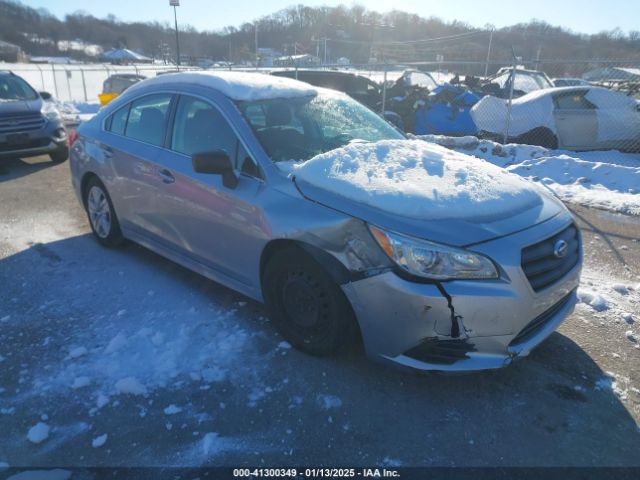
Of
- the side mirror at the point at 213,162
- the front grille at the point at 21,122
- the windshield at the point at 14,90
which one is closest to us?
the side mirror at the point at 213,162

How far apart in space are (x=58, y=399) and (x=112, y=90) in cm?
1826

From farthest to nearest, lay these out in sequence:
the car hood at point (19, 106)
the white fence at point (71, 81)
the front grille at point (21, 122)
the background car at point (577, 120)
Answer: the white fence at point (71, 81) → the background car at point (577, 120) → the car hood at point (19, 106) → the front grille at point (21, 122)

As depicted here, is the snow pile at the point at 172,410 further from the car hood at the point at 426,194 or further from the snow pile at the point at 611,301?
the snow pile at the point at 611,301

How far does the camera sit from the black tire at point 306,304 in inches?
111

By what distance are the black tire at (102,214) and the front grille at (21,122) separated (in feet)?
14.4

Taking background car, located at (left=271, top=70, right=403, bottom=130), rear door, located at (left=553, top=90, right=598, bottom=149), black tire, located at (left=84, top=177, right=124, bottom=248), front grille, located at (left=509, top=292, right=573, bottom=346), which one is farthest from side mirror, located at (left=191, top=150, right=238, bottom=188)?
background car, located at (left=271, top=70, right=403, bottom=130)

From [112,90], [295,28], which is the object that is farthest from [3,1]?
[112,90]

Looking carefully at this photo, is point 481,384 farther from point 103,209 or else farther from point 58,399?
point 103,209

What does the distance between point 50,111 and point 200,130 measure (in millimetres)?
6976

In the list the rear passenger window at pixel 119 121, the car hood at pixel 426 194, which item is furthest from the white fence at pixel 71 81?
the car hood at pixel 426 194

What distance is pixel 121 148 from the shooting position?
436cm

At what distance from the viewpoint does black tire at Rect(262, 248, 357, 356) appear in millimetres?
2814

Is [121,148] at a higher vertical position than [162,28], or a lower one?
lower

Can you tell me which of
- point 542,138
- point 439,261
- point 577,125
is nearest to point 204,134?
point 439,261
